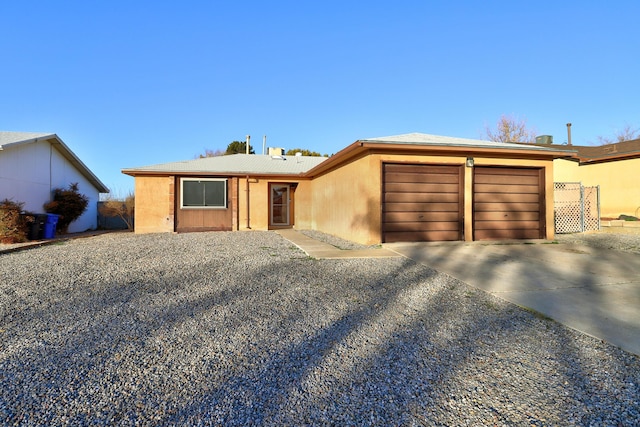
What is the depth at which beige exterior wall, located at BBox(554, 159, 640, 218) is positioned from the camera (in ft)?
40.9

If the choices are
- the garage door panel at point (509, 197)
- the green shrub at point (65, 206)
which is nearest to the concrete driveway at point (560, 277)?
the garage door panel at point (509, 197)

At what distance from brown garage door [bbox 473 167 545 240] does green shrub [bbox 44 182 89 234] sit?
15688 millimetres

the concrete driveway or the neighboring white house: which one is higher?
the neighboring white house

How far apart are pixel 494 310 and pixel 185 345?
3.07 metres

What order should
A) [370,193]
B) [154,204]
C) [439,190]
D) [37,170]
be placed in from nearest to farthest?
[370,193] → [439,190] → [154,204] → [37,170]

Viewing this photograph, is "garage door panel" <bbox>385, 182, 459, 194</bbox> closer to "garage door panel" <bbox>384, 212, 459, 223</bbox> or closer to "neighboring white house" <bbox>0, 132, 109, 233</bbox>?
"garage door panel" <bbox>384, 212, 459, 223</bbox>

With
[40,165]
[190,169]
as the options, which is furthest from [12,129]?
[190,169]

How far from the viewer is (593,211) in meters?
10.6

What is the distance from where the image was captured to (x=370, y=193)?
768 cm

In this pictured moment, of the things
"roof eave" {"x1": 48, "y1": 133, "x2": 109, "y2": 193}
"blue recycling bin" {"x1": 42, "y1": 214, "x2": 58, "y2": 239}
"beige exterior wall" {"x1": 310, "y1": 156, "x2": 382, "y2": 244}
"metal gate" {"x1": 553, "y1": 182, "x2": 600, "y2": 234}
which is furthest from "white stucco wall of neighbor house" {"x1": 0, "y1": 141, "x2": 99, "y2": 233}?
"metal gate" {"x1": 553, "y1": 182, "x2": 600, "y2": 234}

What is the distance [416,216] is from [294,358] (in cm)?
629

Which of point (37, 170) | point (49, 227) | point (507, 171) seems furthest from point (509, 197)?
point (37, 170)

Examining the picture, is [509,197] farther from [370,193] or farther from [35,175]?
[35,175]

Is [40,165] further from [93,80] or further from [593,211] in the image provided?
[593,211]
